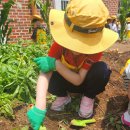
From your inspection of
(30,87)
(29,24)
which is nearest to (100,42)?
(30,87)

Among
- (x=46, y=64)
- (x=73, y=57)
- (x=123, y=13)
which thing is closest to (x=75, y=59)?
(x=73, y=57)

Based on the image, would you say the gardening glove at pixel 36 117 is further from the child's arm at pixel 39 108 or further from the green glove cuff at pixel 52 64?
the green glove cuff at pixel 52 64

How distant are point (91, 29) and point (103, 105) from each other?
72 centimetres

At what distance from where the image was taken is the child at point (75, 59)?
5.27ft

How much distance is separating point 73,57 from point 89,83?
0.20m

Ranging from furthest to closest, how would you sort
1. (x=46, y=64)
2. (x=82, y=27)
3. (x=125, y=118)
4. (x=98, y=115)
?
(x=98, y=115) → (x=125, y=118) → (x=46, y=64) → (x=82, y=27)

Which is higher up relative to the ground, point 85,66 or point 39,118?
point 85,66

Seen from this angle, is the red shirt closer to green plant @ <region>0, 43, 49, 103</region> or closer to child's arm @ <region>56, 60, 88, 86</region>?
child's arm @ <region>56, 60, 88, 86</region>

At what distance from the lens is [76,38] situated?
5.33 ft

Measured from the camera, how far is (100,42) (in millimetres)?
1699

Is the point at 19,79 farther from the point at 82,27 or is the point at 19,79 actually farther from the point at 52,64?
the point at 82,27

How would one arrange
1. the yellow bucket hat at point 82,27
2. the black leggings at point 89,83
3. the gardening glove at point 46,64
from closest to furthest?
the yellow bucket hat at point 82,27 → the gardening glove at point 46,64 → the black leggings at point 89,83

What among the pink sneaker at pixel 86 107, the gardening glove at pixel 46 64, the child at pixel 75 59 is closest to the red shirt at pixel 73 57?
the child at pixel 75 59

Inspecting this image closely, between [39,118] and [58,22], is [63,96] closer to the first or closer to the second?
[39,118]
